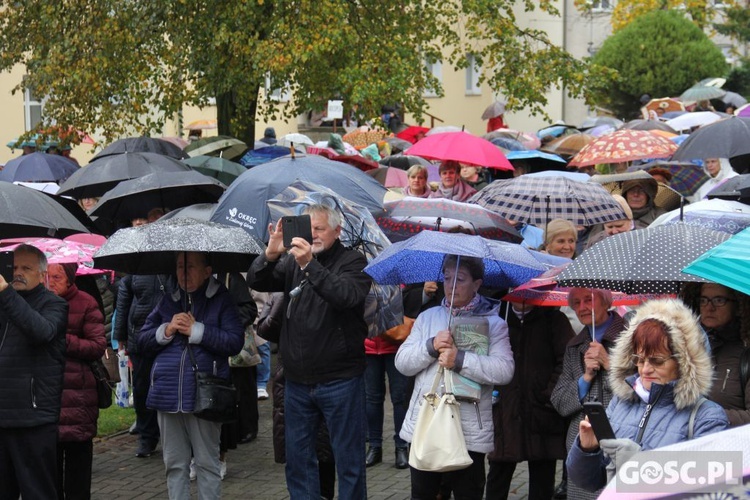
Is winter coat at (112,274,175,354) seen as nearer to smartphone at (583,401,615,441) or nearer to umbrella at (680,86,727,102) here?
smartphone at (583,401,615,441)

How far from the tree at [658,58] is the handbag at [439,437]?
3402 cm

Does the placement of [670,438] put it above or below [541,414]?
above

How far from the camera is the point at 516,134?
23953 millimetres

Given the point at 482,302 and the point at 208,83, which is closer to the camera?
the point at 482,302

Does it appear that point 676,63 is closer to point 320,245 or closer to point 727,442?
point 320,245

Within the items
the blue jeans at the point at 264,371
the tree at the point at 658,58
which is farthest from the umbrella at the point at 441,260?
the tree at the point at 658,58

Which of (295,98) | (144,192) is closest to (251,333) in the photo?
(144,192)

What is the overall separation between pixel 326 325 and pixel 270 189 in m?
1.65

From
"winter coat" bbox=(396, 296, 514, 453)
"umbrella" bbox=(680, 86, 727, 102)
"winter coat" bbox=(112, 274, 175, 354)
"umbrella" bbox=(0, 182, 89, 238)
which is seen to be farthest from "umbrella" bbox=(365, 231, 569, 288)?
"umbrella" bbox=(680, 86, 727, 102)

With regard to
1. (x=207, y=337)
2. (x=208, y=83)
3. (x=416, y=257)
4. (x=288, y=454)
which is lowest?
(x=288, y=454)

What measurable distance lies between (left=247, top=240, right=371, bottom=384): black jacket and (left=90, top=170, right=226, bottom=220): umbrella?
292 centimetres

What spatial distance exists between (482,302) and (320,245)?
3.24 feet

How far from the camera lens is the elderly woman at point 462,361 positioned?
258 inches

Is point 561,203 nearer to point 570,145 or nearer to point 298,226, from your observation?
point 298,226
